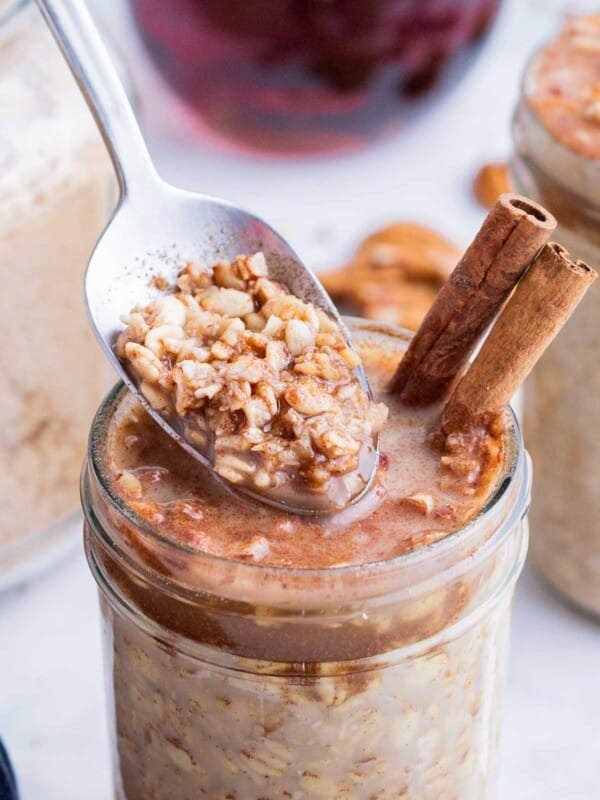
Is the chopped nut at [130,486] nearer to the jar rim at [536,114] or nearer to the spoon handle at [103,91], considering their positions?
the spoon handle at [103,91]

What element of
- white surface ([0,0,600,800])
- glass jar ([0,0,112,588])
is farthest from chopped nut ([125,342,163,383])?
white surface ([0,0,600,800])

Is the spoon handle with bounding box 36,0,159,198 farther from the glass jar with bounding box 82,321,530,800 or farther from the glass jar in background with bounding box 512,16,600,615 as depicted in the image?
the glass jar in background with bounding box 512,16,600,615

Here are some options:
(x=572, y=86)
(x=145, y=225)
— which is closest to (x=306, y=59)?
(x=572, y=86)

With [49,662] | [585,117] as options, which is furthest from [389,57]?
[49,662]

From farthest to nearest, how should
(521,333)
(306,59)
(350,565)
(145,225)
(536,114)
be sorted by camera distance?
(306,59), (536,114), (145,225), (521,333), (350,565)

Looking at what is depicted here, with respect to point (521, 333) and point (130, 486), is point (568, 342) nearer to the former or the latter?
point (521, 333)
